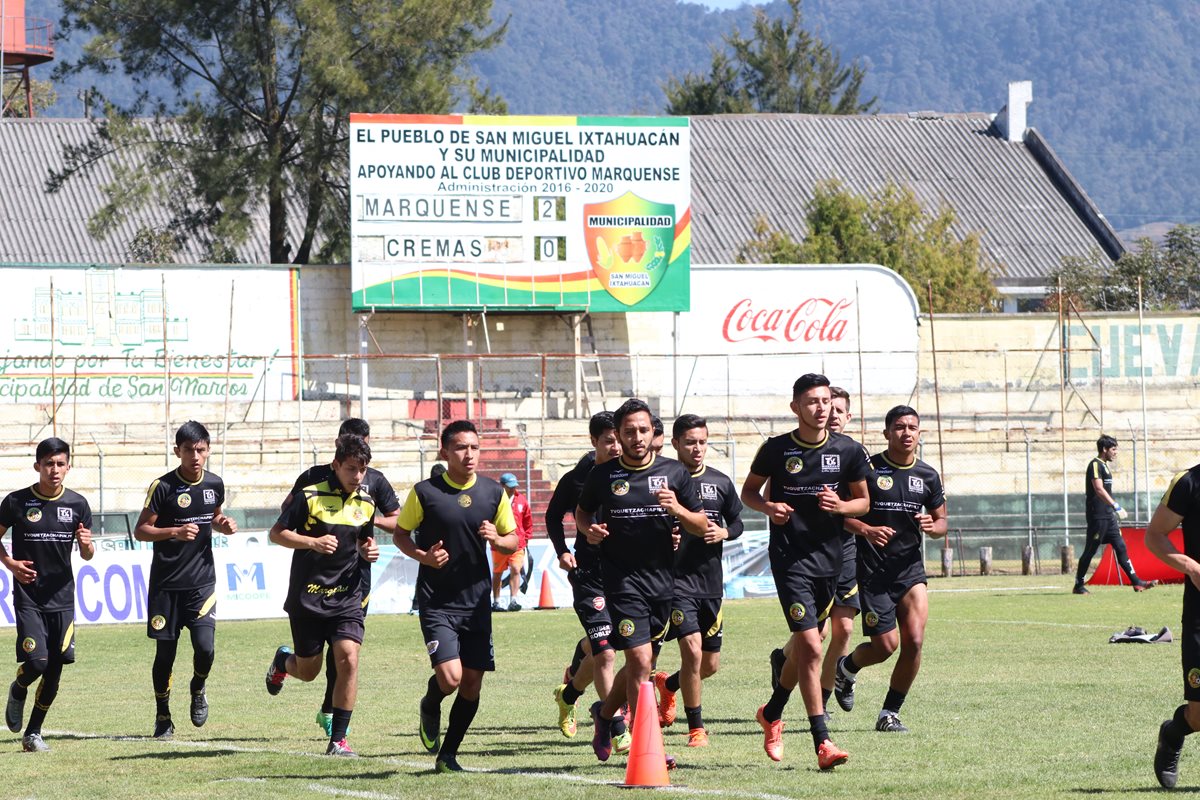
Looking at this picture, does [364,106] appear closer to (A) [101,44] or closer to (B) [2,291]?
(A) [101,44]

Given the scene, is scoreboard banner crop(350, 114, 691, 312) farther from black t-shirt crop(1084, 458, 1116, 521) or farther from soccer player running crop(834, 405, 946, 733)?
soccer player running crop(834, 405, 946, 733)

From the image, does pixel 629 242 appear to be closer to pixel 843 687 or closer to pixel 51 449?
pixel 843 687

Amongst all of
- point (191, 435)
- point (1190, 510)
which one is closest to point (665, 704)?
point (191, 435)

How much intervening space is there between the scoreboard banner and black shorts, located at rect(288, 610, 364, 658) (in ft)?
87.4

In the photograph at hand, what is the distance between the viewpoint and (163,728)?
1284 cm

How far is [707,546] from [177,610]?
12.1 ft

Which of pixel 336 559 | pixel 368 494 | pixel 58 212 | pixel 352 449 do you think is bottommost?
pixel 336 559

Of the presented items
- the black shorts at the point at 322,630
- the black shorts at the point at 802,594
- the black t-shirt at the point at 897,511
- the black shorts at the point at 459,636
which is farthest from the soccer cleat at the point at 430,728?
the black t-shirt at the point at 897,511

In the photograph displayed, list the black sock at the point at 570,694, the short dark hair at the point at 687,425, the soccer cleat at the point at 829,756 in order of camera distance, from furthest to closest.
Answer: the black sock at the point at 570,694 < the short dark hair at the point at 687,425 < the soccer cleat at the point at 829,756

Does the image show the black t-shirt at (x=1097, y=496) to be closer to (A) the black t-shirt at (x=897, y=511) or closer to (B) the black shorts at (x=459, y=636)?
(A) the black t-shirt at (x=897, y=511)

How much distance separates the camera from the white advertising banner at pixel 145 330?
37.3 meters

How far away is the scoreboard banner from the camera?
38250mm

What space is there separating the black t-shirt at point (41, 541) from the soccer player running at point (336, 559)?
1.82 metres

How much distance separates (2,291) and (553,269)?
1090 cm
